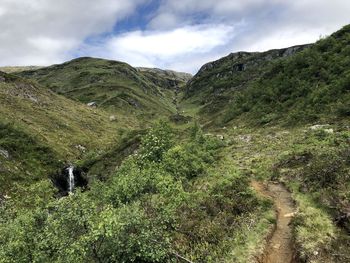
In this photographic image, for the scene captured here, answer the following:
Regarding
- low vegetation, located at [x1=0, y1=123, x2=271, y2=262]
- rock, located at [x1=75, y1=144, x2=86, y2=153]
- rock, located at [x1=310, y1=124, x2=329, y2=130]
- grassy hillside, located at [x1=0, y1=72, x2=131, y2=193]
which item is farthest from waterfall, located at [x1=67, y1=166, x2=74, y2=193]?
rock, located at [x1=310, y1=124, x2=329, y2=130]

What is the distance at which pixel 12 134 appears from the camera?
308ft

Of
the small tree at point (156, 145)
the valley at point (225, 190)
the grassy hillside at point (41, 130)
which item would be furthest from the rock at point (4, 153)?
the small tree at point (156, 145)

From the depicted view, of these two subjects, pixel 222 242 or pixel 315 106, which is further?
pixel 315 106

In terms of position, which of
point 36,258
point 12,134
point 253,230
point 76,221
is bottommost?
point 253,230

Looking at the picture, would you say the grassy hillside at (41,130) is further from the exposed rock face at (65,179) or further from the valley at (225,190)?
the exposed rock face at (65,179)

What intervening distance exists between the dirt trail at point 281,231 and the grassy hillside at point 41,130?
58.7 meters

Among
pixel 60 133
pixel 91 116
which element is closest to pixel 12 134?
pixel 60 133

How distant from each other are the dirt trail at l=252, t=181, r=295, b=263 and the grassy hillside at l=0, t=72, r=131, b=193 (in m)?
58.7

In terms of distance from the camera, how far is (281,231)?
24.4 metres

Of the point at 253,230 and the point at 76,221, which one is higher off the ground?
the point at 76,221

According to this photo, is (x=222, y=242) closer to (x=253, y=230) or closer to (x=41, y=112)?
A: (x=253, y=230)

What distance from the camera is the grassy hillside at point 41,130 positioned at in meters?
85.5

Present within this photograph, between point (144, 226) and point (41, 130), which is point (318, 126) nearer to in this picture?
point (144, 226)

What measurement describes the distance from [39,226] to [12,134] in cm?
7454
